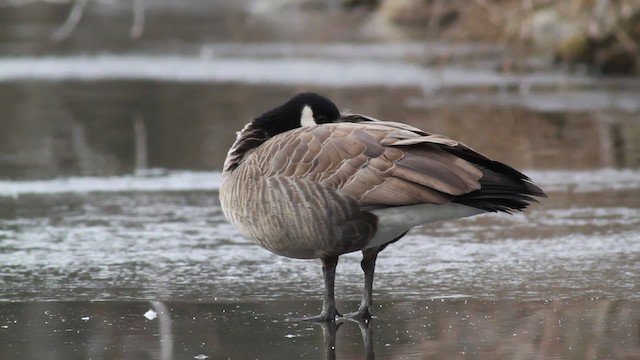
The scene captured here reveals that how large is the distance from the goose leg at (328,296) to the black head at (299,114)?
0.89 m

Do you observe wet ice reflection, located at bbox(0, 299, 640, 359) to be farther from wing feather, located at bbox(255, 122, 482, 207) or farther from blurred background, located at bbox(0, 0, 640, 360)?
wing feather, located at bbox(255, 122, 482, 207)

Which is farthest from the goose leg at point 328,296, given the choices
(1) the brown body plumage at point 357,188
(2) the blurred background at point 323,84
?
(2) the blurred background at point 323,84

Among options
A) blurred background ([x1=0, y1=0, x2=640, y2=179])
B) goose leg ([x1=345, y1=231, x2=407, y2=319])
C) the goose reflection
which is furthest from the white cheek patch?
blurred background ([x1=0, y1=0, x2=640, y2=179])

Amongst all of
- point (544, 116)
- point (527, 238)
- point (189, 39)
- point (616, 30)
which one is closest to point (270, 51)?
point (189, 39)

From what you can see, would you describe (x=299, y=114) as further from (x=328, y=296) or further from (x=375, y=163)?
(x=328, y=296)

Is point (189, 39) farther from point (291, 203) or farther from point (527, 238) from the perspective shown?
point (291, 203)

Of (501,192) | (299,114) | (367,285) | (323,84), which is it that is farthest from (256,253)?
(323,84)

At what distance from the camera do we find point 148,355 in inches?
228

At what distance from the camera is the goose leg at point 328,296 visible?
21.4ft

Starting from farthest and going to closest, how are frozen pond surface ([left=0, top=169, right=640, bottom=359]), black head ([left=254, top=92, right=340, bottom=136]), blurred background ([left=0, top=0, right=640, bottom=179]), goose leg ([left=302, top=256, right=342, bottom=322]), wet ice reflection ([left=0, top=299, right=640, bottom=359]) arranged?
blurred background ([left=0, top=0, right=640, bottom=179]) < black head ([left=254, top=92, right=340, bottom=136]) < goose leg ([left=302, top=256, right=342, bottom=322]) < frozen pond surface ([left=0, top=169, right=640, bottom=359]) < wet ice reflection ([left=0, top=299, right=640, bottom=359])

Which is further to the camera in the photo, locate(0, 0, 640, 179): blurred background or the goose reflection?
locate(0, 0, 640, 179): blurred background

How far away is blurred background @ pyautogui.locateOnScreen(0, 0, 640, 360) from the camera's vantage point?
624cm

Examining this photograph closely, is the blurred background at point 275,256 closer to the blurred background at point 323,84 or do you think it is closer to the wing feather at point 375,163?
the blurred background at point 323,84

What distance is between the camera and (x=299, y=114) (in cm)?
709
